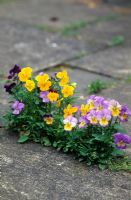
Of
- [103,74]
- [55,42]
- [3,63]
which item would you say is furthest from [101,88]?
[55,42]

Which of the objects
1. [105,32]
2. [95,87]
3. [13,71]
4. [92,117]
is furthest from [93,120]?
[105,32]

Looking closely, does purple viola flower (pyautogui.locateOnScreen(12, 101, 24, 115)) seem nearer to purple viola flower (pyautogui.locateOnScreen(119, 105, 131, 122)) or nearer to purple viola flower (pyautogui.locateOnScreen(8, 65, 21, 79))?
purple viola flower (pyautogui.locateOnScreen(8, 65, 21, 79))

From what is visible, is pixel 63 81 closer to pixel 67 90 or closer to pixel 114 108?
pixel 67 90

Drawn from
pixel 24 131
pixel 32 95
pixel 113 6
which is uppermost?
pixel 113 6

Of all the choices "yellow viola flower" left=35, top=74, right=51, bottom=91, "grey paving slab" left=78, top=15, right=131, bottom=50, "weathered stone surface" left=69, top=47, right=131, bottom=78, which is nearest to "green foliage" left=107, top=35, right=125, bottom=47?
"grey paving slab" left=78, top=15, right=131, bottom=50

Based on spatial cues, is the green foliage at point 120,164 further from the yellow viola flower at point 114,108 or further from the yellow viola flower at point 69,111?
the yellow viola flower at point 69,111

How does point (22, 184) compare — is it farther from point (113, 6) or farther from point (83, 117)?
point (113, 6)

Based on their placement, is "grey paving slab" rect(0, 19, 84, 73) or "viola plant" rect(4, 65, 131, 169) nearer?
"viola plant" rect(4, 65, 131, 169)
